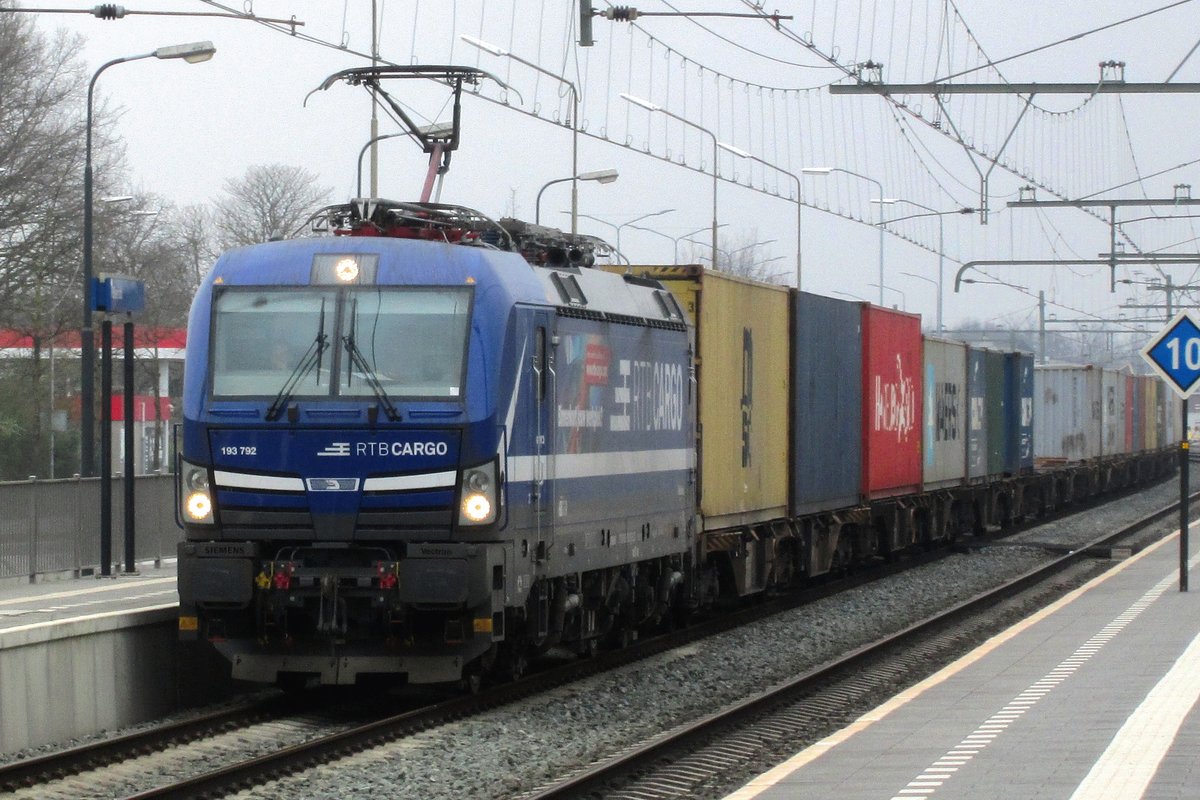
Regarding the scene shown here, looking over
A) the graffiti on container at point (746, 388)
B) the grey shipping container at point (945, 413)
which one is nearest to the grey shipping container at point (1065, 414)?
the grey shipping container at point (945, 413)

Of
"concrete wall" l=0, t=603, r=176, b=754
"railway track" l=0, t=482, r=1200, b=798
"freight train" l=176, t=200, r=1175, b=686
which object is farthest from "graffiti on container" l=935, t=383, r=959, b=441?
"concrete wall" l=0, t=603, r=176, b=754

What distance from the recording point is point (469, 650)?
38.0 ft

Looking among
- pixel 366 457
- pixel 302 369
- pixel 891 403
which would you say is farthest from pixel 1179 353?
pixel 302 369

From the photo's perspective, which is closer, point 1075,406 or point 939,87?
point 939,87

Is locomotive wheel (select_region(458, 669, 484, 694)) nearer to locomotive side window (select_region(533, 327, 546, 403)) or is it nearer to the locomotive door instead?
the locomotive door

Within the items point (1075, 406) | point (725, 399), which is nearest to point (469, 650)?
point (725, 399)

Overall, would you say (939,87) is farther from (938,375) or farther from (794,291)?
Answer: (938,375)

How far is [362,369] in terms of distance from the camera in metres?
11.6

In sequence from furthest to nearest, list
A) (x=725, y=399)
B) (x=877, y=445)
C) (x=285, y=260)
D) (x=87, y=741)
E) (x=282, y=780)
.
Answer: (x=877, y=445) < (x=725, y=399) < (x=285, y=260) < (x=87, y=741) < (x=282, y=780)

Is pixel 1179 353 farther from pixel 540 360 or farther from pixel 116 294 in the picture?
pixel 116 294

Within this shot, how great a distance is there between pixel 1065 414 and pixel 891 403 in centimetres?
1846

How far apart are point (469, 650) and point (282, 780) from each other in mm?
2076

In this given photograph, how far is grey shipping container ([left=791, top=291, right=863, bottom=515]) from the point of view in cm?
1992

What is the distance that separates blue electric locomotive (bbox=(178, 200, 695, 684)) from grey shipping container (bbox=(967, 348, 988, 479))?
18.5 meters
